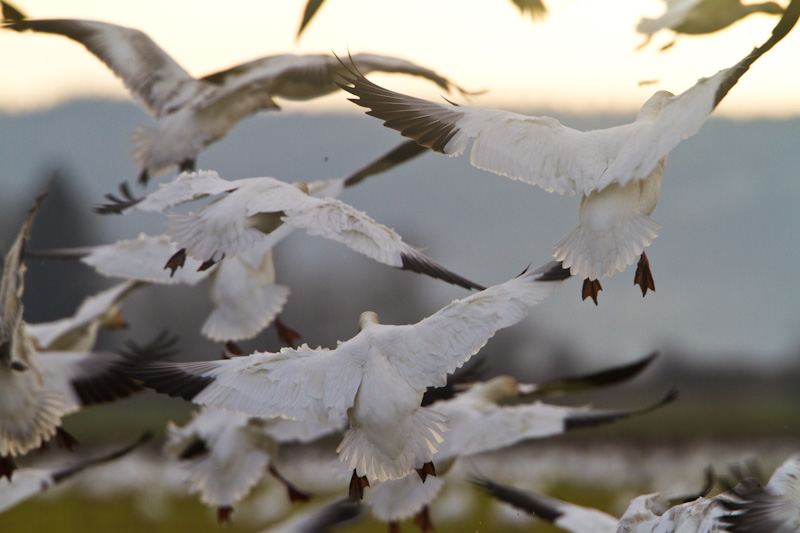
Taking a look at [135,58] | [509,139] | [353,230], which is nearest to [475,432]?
[353,230]

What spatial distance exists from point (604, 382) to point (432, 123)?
78 cm

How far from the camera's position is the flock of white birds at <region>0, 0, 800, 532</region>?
1.24 meters

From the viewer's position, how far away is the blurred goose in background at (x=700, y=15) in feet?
5.10

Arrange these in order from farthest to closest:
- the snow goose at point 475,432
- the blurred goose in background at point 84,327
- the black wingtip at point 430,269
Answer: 1. the blurred goose in background at point 84,327
2. the snow goose at point 475,432
3. the black wingtip at point 430,269

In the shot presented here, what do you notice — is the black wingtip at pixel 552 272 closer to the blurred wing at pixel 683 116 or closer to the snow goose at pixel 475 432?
the blurred wing at pixel 683 116

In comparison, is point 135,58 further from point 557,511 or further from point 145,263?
point 557,511

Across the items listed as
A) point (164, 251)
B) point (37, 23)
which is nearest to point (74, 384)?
point (164, 251)

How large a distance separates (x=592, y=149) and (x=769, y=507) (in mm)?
581

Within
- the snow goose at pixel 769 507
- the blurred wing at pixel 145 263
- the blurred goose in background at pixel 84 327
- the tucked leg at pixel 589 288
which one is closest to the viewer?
the snow goose at pixel 769 507

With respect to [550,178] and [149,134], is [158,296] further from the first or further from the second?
[550,178]

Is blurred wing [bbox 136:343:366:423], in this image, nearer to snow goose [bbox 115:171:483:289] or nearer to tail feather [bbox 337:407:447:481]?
tail feather [bbox 337:407:447:481]

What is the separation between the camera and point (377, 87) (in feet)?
4.51

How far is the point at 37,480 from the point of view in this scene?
2068 mm

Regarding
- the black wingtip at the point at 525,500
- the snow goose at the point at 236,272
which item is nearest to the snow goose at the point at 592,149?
the snow goose at the point at 236,272
